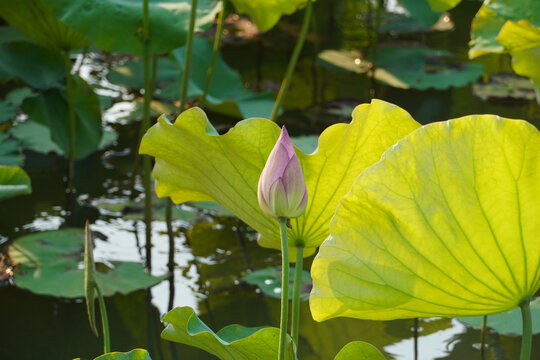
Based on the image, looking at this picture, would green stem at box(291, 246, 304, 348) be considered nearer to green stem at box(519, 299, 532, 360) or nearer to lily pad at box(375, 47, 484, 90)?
green stem at box(519, 299, 532, 360)

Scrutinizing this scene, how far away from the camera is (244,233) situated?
2.10 metres

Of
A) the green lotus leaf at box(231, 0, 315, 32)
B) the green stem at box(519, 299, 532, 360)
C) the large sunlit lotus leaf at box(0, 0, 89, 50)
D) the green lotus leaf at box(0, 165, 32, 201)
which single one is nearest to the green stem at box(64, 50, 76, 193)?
the large sunlit lotus leaf at box(0, 0, 89, 50)

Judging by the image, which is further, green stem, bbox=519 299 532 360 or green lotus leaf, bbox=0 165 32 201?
green lotus leaf, bbox=0 165 32 201

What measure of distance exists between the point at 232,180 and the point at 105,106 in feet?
5.61

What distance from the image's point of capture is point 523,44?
5.28 ft

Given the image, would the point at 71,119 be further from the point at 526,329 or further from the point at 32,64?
the point at 526,329

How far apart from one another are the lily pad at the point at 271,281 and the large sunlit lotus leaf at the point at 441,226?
2.84 ft

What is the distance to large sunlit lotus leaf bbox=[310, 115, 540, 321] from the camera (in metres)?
0.83

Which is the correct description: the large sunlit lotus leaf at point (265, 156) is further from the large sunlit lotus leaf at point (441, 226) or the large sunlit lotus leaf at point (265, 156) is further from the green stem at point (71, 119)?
the green stem at point (71, 119)

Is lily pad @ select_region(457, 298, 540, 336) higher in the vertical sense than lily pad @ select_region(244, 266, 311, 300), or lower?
higher

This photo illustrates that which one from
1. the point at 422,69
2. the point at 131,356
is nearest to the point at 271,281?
the point at 131,356

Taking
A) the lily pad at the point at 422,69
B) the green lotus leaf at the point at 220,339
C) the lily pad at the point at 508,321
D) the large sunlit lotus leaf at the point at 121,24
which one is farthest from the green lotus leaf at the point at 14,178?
the lily pad at the point at 422,69

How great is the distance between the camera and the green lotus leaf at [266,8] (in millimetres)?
1887

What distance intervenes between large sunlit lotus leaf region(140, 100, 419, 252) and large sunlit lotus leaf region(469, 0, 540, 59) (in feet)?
2.53
